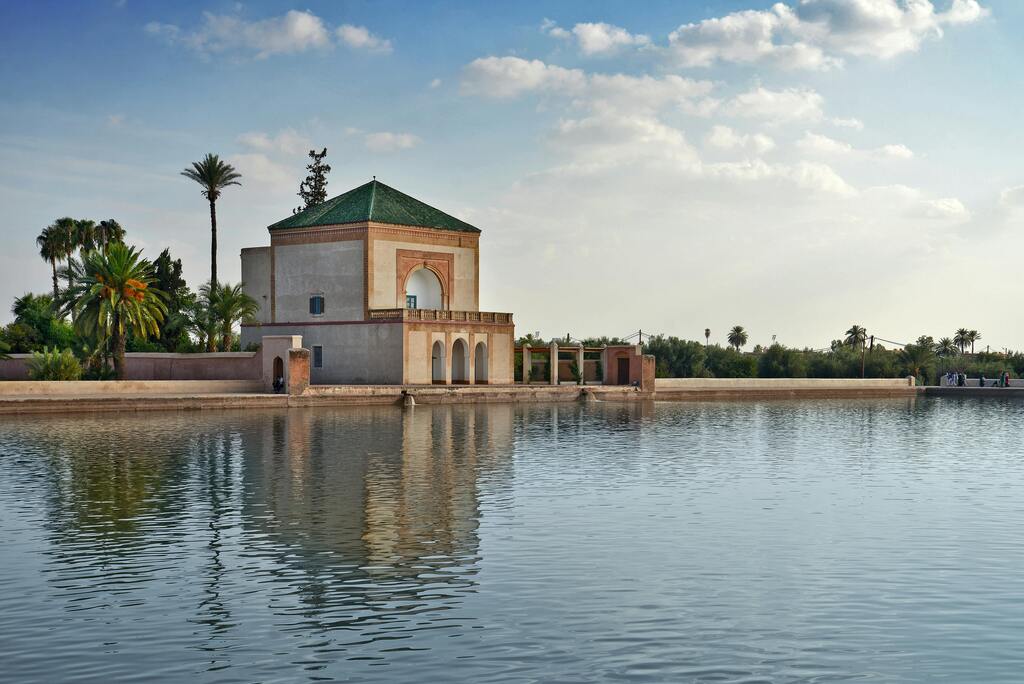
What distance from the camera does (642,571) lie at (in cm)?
1360

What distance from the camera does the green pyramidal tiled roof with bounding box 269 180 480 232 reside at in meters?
56.3

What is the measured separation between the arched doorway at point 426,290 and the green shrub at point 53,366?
60.6ft

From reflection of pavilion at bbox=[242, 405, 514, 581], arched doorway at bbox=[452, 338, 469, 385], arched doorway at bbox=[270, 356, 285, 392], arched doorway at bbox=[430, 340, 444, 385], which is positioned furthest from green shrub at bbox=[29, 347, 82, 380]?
arched doorway at bbox=[452, 338, 469, 385]

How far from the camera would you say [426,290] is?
58750 millimetres

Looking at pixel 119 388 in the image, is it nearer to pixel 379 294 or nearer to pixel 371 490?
pixel 379 294

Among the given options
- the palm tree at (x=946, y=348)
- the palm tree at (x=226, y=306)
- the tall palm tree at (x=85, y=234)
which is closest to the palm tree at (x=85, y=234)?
the tall palm tree at (x=85, y=234)

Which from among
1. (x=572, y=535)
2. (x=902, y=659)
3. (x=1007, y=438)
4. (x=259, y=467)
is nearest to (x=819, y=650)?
(x=902, y=659)

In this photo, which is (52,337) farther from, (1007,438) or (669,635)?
(669,635)

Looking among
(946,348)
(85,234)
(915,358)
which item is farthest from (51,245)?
(946,348)

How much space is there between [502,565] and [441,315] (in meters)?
41.9

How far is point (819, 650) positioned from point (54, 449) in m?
21.1

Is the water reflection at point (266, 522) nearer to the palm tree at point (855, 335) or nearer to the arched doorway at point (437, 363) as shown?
the arched doorway at point (437, 363)

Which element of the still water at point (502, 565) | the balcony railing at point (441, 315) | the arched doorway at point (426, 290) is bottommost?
the still water at point (502, 565)

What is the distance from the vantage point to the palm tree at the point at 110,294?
145 ft
